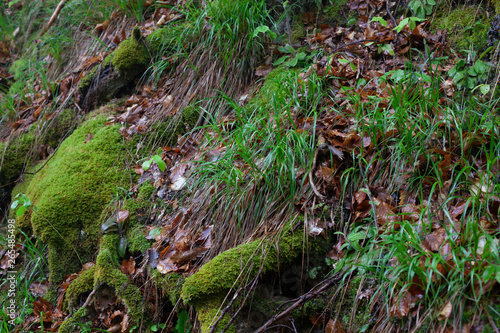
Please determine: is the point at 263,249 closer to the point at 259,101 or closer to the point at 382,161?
the point at 382,161

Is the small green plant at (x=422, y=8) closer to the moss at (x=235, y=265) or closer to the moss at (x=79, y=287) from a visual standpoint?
the moss at (x=235, y=265)

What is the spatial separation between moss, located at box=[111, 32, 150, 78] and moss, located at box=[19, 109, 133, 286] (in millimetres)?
892

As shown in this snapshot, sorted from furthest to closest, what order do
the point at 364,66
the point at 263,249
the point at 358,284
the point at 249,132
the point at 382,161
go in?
the point at 364,66 < the point at 249,132 < the point at 382,161 < the point at 263,249 < the point at 358,284

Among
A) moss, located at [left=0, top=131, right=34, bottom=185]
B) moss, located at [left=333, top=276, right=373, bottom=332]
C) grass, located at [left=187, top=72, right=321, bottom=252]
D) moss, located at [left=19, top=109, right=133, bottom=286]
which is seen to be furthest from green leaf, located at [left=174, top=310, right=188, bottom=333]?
moss, located at [left=0, top=131, right=34, bottom=185]

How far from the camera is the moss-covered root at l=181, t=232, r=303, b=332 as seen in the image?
6.56ft

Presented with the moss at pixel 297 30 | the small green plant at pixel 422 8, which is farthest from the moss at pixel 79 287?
the small green plant at pixel 422 8

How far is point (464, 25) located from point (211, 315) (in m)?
2.97

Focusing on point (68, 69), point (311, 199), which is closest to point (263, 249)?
point (311, 199)

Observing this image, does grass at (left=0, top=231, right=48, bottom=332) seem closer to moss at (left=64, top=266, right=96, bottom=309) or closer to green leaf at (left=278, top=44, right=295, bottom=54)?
moss at (left=64, top=266, right=96, bottom=309)

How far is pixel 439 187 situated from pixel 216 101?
2257mm

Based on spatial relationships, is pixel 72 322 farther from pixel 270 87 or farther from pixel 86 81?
pixel 86 81

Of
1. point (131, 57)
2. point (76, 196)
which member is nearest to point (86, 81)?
point (131, 57)

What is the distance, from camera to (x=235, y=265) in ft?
6.71

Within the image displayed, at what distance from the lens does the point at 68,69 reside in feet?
16.2
